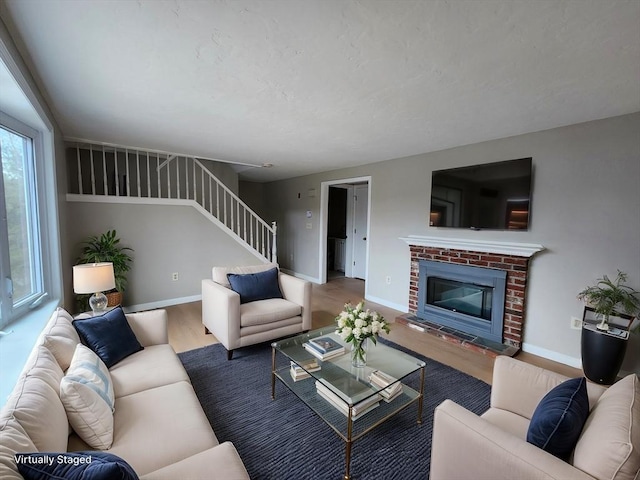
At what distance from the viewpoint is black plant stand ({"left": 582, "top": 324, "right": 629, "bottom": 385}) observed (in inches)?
87.6

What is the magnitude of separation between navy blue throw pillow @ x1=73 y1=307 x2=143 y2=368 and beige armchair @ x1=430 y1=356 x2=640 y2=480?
192 cm

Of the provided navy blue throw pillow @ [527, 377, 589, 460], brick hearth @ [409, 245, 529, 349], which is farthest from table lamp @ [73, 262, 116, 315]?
brick hearth @ [409, 245, 529, 349]

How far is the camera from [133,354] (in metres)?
1.95

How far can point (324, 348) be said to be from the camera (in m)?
2.10

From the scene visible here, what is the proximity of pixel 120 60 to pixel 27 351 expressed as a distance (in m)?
1.73

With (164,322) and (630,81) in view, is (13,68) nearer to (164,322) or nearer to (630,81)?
(164,322)

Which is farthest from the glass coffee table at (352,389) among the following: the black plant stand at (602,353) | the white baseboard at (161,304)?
the white baseboard at (161,304)

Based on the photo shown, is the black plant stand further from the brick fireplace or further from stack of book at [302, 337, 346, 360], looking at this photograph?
stack of book at [302, 337, 346, 360]

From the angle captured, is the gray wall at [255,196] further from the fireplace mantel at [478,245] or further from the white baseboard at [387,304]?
the fireplace mantel at [478,245]

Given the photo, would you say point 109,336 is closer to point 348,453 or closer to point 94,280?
point 94,280

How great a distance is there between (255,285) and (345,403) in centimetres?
170

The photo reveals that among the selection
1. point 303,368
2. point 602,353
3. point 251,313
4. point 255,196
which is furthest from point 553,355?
point 255,196

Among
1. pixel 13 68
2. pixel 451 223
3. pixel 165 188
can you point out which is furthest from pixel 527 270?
pixel 165 188

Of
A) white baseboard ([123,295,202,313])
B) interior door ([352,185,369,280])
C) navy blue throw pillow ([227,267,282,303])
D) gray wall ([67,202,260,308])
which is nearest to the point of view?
navy blue throw pillow ([227,267,282,303])
